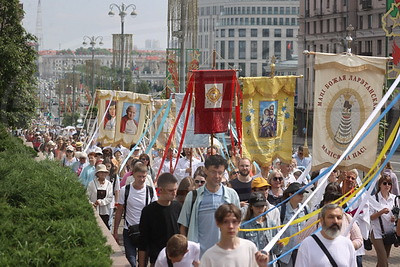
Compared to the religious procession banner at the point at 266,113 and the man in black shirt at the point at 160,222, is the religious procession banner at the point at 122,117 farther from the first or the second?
the man in black shirt at the point at 160,222

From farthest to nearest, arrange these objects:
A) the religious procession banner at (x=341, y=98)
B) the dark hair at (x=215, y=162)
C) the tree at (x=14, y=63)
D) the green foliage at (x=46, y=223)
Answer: the tree at (x=14, y=63) < the religious procession banner at (x=341, y=98) < the dark hair at (x=215, y=162) < the green foliage at (x=46, y=223)

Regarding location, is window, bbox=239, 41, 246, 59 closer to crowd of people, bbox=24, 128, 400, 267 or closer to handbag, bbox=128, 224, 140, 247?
crowd of people, bbox=24, 128, 400, 267

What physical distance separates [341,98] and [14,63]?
49.1ft

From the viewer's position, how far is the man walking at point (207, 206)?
8.29 meters

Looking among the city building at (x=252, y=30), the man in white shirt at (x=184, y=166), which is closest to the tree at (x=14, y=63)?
the man in white shirt at (x=184, y=166)

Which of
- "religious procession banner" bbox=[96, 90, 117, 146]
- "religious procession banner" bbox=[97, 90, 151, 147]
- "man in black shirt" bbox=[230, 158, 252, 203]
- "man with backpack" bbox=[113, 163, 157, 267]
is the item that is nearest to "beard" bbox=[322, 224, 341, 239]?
"man in black shirt" bbox=[230, 158, 252, 203]

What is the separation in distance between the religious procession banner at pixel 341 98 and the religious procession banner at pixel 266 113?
251 centimetres

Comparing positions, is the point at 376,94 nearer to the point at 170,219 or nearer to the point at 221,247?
the point at 170,219

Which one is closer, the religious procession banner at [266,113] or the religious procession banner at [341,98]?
the religious procession banner at [341,98]

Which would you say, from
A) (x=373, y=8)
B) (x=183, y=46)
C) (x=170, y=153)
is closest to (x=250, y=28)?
(x=373, y=8)

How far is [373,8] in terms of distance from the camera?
71688 millimetres

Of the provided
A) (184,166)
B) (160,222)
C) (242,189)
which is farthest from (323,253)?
(184,166)

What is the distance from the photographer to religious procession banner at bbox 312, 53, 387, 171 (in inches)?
511

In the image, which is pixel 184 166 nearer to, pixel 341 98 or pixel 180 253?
pixel 341 98
